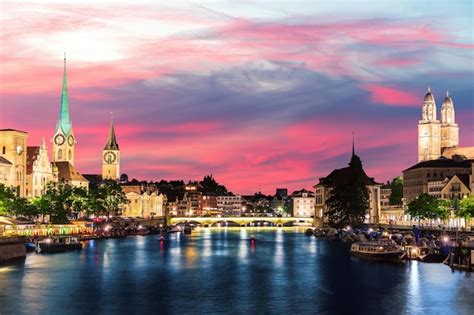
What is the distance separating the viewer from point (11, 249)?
292 feet

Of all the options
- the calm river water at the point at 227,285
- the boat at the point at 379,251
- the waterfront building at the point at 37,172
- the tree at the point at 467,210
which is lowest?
the calm river water at the point at 227,285

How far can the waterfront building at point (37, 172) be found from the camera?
170 m

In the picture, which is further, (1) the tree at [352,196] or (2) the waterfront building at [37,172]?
(2) the waterfront building at [37,172]

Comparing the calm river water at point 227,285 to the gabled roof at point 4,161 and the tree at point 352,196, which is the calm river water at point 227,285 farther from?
the tree at point 352,196

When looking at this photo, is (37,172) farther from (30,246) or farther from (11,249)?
(11,249)

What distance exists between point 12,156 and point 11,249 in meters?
71.5

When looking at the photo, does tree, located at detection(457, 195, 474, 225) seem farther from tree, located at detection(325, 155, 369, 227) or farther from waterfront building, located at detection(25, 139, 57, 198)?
waterfront building, located at detection(25, 139, 57, 198)

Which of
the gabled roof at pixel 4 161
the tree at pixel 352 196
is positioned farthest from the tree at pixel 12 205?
the tree at pixel 352 196

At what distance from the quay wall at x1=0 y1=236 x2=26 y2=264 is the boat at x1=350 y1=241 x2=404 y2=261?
39.7 metres

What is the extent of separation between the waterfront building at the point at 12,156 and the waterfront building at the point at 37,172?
859 cm

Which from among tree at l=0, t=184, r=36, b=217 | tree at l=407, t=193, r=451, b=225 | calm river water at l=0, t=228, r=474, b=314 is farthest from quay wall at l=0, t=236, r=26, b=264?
tree at l=407, t=193, r=451, b=225

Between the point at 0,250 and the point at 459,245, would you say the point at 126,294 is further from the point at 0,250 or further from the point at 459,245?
the point at 459,245

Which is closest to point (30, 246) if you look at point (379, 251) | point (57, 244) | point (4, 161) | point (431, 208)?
point (57, 244)

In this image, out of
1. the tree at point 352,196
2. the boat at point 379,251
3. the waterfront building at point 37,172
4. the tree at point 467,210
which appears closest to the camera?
the boat at point 379,251
